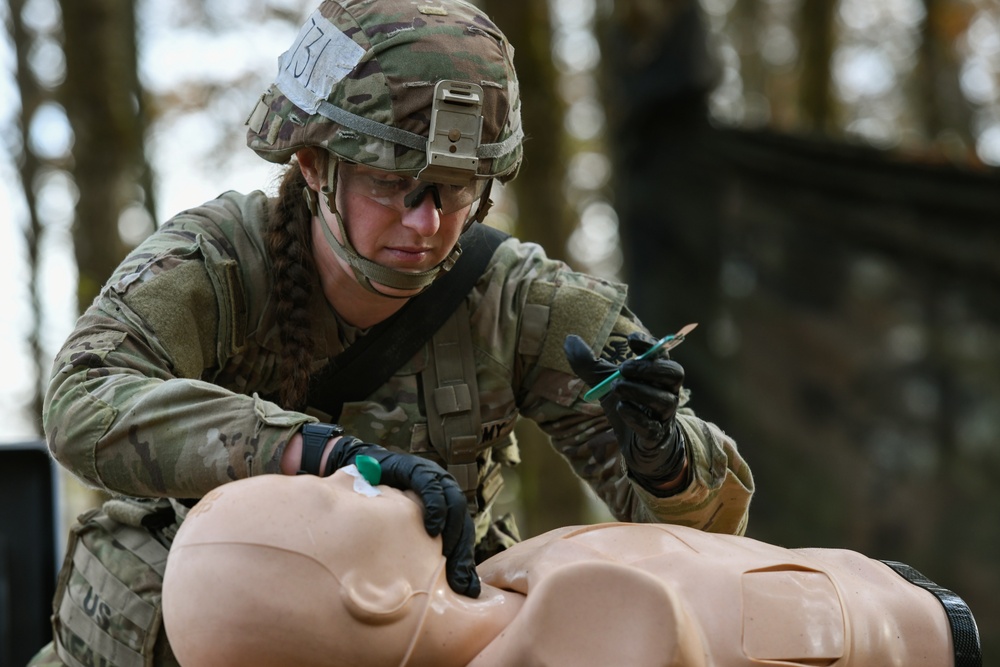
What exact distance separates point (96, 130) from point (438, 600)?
229 inches

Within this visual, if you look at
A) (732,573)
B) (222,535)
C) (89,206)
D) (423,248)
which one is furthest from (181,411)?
(89,206)

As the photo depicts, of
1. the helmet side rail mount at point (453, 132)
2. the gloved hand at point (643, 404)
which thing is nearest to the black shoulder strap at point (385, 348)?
the helmet side rail mount at point (453, 132)

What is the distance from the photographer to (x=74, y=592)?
306 cm

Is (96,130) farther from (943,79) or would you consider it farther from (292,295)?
(943,79)

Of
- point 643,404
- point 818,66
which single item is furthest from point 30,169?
point 643,404

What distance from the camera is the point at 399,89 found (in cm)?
271

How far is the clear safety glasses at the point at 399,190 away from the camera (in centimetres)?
275

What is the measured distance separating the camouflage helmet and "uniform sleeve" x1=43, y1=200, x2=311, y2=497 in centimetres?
44

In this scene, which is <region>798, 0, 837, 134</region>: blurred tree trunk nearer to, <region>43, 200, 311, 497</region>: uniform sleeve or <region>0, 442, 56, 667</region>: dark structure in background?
<region>0, 442, 56, 667</region>: dark structure in background

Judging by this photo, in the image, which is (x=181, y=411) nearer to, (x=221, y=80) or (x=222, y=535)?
(x=222, y=535)

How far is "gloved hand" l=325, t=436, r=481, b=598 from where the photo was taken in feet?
7.21

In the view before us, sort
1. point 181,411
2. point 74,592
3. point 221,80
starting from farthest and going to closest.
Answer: point 221,80 → point 74,592 → point 181,411

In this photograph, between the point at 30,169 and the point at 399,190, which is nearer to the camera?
the point at 399,190

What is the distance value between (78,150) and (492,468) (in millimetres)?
4927
